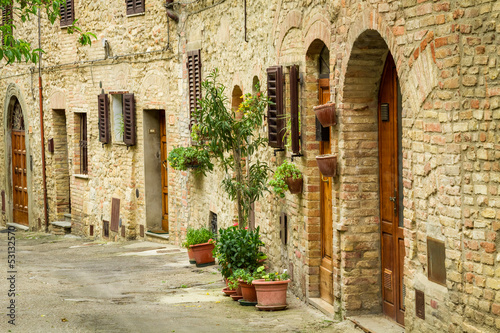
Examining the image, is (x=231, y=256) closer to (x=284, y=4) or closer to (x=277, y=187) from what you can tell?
(x=277, y=187)

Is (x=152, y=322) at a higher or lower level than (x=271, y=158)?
lower

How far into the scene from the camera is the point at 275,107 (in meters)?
8.91

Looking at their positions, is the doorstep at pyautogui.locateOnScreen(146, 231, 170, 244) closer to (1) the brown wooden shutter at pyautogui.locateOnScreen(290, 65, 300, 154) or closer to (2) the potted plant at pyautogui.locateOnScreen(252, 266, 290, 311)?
(2) the potted plant at pyautogui.locateOnScreen(252, 266, 290, 311)

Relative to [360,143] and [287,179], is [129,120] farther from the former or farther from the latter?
[360,143]

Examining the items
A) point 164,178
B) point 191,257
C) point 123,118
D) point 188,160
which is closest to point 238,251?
point 191,257

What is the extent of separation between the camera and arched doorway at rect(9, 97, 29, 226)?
19703mm

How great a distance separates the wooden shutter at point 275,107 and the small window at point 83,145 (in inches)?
343

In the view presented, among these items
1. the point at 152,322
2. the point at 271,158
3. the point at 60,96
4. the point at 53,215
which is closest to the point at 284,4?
the point at 271,158

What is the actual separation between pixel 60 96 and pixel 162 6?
15.4 feet

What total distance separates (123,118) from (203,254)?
4521mm

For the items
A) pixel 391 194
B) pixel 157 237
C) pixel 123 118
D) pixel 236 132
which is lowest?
pixel 157 237

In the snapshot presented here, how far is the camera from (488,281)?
4.96 m

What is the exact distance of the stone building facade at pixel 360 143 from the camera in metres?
5.07

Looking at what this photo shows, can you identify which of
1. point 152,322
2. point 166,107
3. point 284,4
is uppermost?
point 284,4
